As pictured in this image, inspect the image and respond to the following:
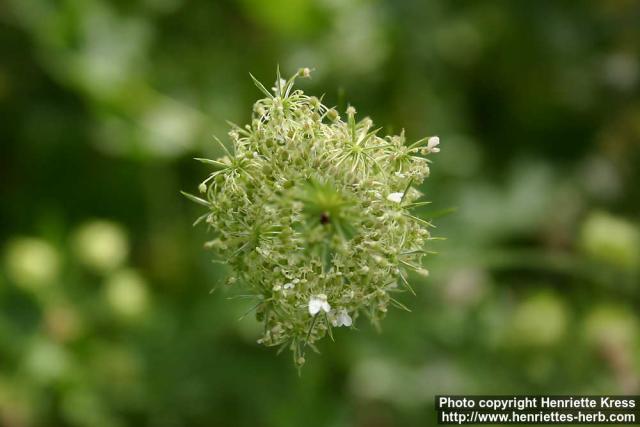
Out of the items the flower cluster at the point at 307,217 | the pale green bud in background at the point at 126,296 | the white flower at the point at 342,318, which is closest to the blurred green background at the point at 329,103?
the pale green bud in background at the point at 126,296

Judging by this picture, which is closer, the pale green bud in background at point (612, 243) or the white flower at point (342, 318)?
the white flower at point (342, 318)

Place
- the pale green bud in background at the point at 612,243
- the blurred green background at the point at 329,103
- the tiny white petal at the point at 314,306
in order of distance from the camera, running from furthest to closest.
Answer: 1. the blurred green background at the point at 329,103
2. the pale green bud in background at the point at 612,243
3. the tiny white petal at the point at 314,306

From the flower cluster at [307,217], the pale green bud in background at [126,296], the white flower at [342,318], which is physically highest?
the pale green bud in background at [126,296]

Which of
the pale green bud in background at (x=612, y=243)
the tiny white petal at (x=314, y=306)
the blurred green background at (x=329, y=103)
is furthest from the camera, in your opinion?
the blurred green background at (x=329, y=103)

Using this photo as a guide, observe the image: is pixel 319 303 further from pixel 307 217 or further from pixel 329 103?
pixel 329 103

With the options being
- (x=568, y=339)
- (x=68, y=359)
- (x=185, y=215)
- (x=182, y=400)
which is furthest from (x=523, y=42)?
(x=68, y=359)

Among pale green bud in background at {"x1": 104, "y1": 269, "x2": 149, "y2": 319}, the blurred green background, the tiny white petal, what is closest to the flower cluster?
the tiny white petal

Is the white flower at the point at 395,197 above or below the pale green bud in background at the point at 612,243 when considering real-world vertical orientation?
below

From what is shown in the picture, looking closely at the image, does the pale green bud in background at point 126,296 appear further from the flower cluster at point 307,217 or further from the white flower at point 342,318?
the white flower at point 342,318
